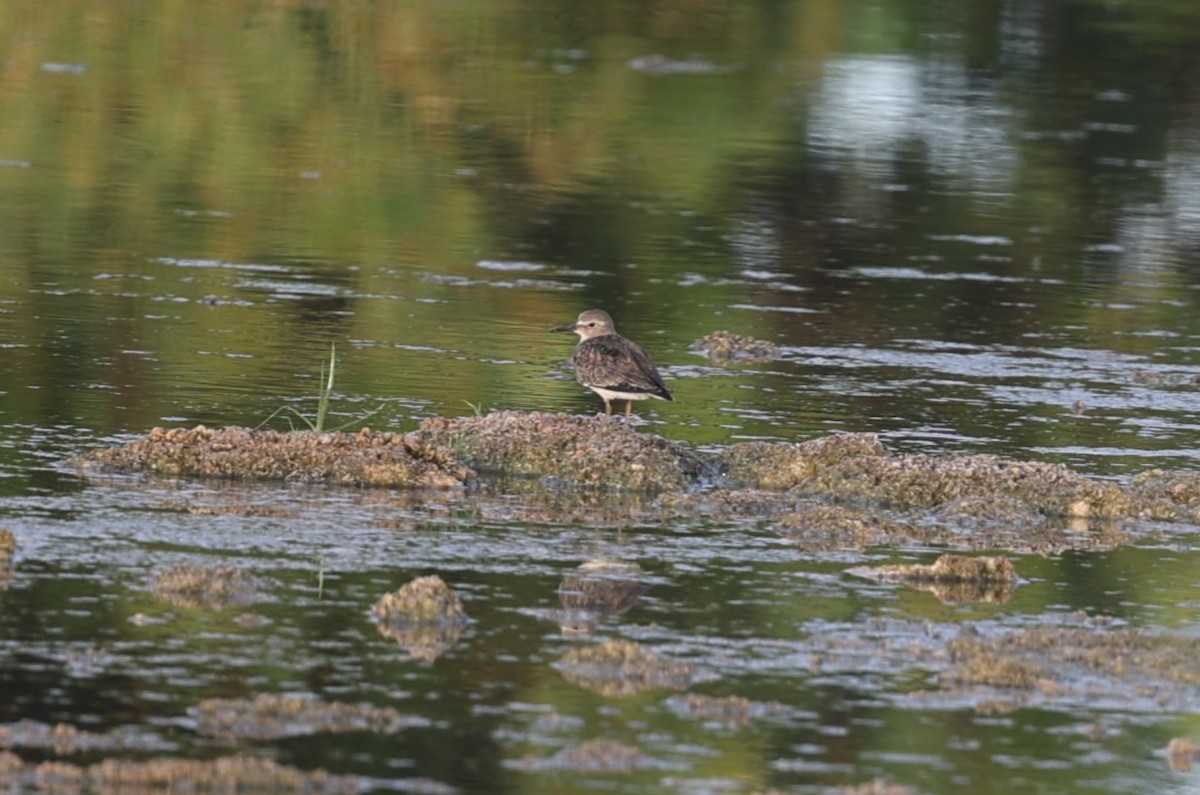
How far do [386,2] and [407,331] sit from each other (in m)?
17.8

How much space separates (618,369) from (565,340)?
8.77ft

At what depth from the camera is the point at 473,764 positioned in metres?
6.18

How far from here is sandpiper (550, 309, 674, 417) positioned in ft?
34.8

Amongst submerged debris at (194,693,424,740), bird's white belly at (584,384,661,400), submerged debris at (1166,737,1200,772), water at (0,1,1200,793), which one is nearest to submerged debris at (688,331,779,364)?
water at (0,1,1200,793)

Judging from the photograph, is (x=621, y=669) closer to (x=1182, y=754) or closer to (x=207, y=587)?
(x=207, y=587)

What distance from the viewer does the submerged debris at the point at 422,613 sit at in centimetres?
723

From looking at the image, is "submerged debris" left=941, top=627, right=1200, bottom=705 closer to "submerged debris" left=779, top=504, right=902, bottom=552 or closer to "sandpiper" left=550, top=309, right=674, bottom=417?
"submerged debris" left=779, top=504, right=902, bottom=552

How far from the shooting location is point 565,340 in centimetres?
1330

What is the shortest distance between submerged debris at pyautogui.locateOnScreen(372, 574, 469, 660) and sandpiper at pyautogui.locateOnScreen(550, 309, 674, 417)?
3.30 metres

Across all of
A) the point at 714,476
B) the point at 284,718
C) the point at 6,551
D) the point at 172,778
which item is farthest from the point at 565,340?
the point at 172,778

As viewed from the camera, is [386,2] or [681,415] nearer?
[681,415]

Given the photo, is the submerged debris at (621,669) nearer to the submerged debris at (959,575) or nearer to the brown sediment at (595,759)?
the brown sediment at (595,759)

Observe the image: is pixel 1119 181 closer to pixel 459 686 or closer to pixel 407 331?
pixel 407 331

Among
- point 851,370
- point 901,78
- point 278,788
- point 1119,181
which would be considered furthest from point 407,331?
point 901,78
